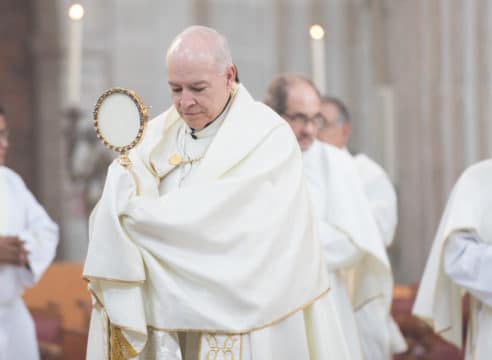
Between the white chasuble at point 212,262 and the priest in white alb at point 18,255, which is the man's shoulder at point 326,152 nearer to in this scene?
the white chasuble at point 212,262

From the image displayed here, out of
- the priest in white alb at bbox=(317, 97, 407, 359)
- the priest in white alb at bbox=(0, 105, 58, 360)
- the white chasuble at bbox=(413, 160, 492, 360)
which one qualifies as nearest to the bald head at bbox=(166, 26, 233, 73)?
the white chasuble at bbox=(413, 160, 492, 360)

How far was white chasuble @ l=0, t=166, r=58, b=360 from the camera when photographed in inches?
235

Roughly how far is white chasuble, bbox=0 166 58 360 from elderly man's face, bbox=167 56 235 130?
98.1 inches

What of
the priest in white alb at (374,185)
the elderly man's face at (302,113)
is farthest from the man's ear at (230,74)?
the priest in white alb at (374,185)

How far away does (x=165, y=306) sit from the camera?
3.65 meters

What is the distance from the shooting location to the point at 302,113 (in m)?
5.33

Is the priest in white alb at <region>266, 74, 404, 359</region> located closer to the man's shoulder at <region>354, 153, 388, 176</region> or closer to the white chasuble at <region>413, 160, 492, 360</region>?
the white chasuble at <region>413, 160, 492, 360</region>

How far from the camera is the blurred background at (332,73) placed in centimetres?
911

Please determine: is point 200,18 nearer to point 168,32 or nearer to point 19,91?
point 168,32

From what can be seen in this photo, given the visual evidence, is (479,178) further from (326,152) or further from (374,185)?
(374,185)

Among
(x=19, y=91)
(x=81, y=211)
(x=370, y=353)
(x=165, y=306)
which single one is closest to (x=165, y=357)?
(x=165, y=306)

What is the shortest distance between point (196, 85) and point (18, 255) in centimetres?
253

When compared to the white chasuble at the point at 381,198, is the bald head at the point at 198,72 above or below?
above

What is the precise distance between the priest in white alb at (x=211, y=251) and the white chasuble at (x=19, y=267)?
2.21 m
